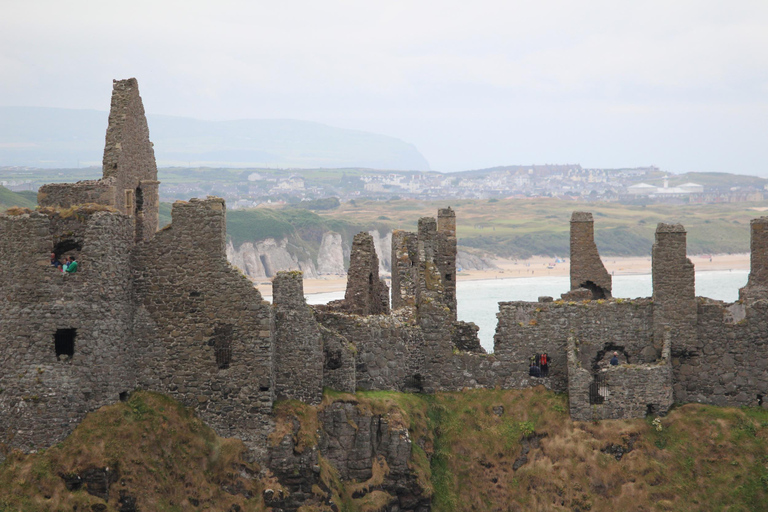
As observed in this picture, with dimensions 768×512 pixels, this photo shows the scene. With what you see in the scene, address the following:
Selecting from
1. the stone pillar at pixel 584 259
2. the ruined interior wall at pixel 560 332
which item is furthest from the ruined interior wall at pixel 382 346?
the stone pillar at pixel 584 259

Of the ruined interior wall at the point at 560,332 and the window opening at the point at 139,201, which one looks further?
the ruined interior wall at the point at 560,332

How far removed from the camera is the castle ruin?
89.9 feet

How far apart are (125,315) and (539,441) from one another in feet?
42.6

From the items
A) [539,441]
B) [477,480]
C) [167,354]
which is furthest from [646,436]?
[167,354]

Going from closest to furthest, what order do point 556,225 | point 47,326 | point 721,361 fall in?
point 47,326, point 721,361, point 556,225

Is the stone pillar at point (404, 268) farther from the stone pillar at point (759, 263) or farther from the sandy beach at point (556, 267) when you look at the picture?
the sandy beach at point (556, 267)

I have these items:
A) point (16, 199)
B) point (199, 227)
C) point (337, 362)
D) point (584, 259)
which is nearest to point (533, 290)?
point (16, 199)

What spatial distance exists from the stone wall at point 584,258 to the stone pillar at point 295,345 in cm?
1224

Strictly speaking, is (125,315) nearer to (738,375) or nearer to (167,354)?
(167,354)

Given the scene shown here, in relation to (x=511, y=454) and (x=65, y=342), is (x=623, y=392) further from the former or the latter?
(x=65, y=342)

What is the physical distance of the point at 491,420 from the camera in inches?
1337

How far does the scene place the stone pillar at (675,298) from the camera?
34.7 meters

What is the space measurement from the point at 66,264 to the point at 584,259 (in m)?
19.0

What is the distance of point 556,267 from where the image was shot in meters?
136
